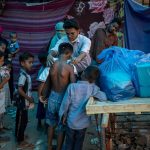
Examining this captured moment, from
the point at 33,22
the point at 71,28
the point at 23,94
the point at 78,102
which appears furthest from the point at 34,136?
the point at 33,22

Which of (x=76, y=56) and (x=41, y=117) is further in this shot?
(x=41, y=117)

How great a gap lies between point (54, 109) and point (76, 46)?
0.89 meters

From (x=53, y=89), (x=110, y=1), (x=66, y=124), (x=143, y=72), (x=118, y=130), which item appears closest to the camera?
(x=143, y=72)

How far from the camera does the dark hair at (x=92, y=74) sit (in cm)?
454

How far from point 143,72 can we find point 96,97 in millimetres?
597

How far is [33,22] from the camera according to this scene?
9125mm

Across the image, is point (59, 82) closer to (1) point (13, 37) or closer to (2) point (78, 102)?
(2) point (78, 102)

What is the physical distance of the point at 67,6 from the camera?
8922 mm

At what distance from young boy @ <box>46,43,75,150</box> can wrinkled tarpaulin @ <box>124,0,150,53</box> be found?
3.50 meters

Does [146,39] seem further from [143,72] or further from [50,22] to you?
[143,72]

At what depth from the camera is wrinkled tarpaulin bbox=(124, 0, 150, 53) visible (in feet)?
26.5

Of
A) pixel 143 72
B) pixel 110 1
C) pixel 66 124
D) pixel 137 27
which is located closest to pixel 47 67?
pixel 66 124

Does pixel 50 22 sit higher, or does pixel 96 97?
pixel 50 22

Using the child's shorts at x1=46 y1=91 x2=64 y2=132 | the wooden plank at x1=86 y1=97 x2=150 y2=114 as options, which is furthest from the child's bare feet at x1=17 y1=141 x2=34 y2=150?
the wooden plank at x1=86 y1=97 x2=150 y2=114
